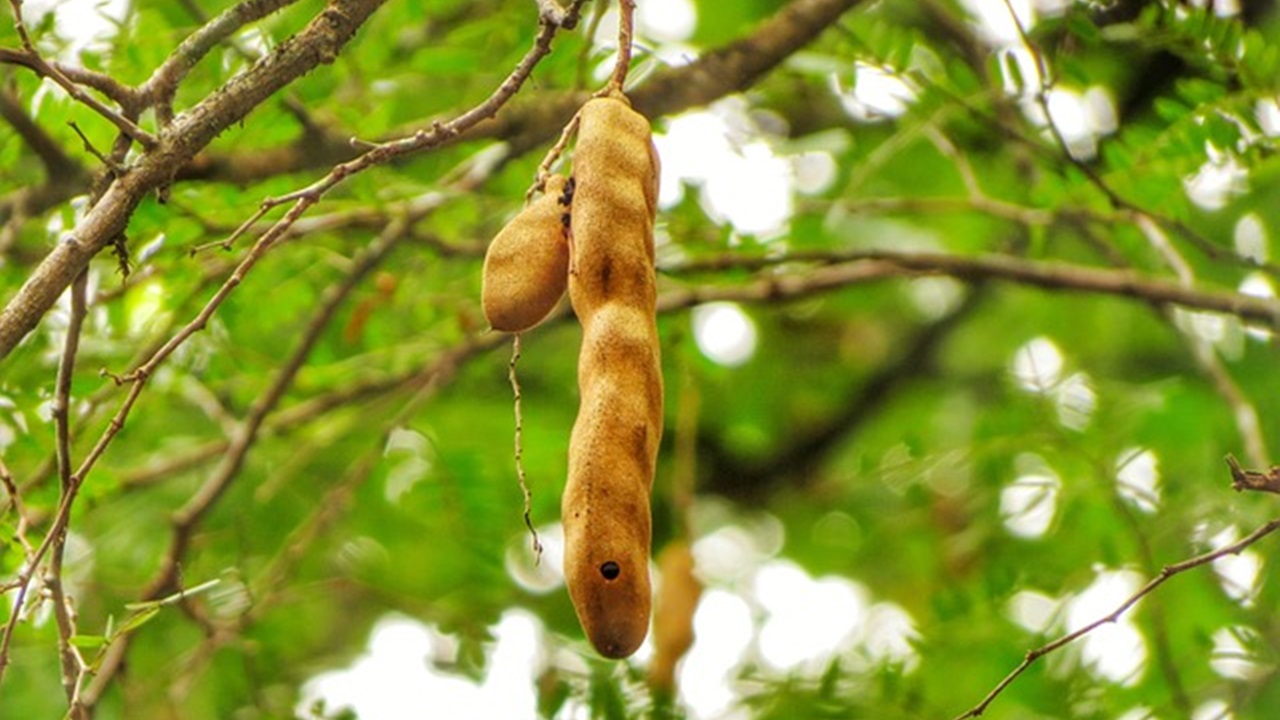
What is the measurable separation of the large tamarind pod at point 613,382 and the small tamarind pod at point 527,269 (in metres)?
0.02

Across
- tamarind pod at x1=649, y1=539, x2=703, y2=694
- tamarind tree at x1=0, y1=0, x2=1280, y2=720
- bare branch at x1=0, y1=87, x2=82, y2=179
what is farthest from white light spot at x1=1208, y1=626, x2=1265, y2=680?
bare branch at x1=0, y1=87, x2=82, y2=179

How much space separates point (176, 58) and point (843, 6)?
0.94 meters

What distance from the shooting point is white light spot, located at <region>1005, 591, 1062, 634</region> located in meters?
2.52

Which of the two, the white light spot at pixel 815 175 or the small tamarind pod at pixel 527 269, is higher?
the white light spot at pixel 815 175

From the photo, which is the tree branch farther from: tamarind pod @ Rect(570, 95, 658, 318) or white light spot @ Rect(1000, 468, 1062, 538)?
white light spot @ Rect(1000, 468, 1062, 538)

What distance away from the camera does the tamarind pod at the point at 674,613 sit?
2.39 meters

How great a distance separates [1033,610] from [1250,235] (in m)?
0.83

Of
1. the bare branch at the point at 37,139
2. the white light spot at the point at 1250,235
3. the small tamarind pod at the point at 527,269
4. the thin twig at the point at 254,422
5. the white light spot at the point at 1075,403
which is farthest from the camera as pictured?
the white light spot at the point at 1250,235

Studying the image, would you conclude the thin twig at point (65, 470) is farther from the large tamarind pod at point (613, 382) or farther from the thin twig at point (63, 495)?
the large tamarind pod at point (613, 382)

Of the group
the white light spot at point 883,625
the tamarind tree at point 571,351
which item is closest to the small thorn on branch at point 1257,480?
the tamarind tree at point 571,351

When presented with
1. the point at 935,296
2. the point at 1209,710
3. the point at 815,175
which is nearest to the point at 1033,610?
the point at 1209,710

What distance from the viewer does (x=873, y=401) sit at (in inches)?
162

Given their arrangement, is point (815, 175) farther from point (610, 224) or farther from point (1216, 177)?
point (610, 224)

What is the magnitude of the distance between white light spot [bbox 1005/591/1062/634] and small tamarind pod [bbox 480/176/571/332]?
137 cm
